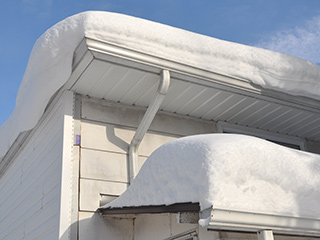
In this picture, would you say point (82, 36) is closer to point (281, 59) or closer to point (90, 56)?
point (90, 56)

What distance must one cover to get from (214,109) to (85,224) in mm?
2222

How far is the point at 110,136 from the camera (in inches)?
197

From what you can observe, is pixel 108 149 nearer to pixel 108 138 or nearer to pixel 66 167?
pixel 108 138

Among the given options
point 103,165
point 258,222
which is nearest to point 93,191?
point 103,165

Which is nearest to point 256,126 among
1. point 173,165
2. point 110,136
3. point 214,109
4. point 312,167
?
point 214,109

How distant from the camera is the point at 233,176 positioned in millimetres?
2955

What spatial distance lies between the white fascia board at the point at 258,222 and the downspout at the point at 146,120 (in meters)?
2.05

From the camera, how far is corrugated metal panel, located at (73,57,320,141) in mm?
4715

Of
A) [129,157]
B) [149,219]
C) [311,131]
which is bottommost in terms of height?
[149,219]

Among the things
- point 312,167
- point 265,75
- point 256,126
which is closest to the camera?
point 312,167

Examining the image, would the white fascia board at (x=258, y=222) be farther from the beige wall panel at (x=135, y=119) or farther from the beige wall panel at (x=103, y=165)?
the beige wall panel at (x=135, y=119)

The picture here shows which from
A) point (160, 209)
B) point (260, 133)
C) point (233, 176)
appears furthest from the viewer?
point (260, 133)

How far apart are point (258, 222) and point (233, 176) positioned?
0.35 meters

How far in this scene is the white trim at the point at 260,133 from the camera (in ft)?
19.2
